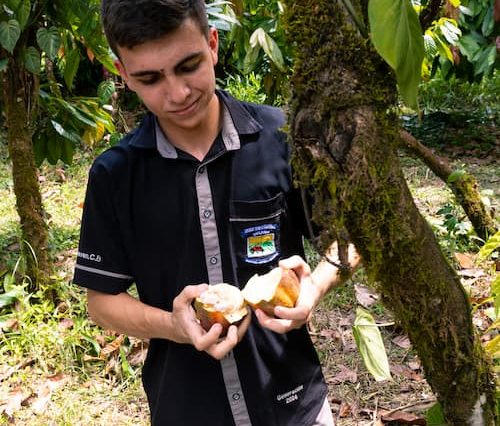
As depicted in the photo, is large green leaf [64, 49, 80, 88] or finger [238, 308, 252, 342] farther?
large green leaf [64, 49, 80, 88]

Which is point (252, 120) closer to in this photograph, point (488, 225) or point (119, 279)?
point (119, 279)

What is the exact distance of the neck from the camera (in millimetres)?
1356

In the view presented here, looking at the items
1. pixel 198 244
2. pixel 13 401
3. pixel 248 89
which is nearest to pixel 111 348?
pixel 13 401

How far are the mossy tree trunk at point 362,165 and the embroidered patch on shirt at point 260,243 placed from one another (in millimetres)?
308

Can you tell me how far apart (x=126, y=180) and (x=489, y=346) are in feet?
3.03

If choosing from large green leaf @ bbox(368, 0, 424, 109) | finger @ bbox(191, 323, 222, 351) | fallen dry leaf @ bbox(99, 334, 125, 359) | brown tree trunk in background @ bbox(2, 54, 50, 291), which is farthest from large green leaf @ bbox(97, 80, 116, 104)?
large green leaf @ bbox(368, 0, 424, 109)

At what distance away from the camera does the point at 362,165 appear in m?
0.92

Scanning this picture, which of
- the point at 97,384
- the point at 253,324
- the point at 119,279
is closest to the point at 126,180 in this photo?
the point at 119,279

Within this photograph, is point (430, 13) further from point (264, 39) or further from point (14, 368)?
→ point (14, 368)

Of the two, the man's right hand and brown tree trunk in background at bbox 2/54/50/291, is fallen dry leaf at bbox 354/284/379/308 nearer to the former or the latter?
brown tree trunk in background at bbox 2/54/50/291

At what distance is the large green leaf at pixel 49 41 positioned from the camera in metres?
2.32

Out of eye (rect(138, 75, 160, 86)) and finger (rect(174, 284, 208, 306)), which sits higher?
eye (rect(138, 75, 160, 86))

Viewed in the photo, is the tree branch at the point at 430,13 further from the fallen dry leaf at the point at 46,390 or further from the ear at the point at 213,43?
the fallen dry leaf at the point at 46,390

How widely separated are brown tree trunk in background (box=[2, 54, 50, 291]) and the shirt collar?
59.6 inches
